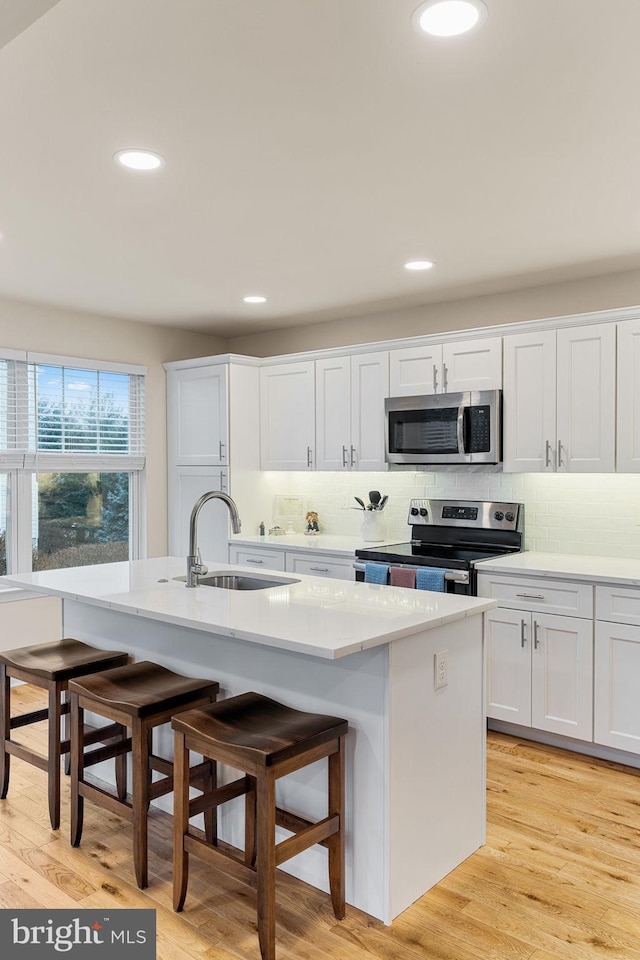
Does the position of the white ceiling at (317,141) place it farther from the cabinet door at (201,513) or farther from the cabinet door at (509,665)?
the cabinet door at (509,665)

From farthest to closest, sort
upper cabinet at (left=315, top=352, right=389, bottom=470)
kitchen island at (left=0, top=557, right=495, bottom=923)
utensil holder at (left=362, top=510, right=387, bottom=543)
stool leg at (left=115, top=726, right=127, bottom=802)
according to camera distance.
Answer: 1. utensil holder at (left=362, top=510, right=387, bottom=543)
2. upper cabinet at (left=315, top=352, right=389, bottom=470)
3. stool leg at (left=115, top=726, right=127, bottom=802)
4. kitchen island at (left=0, top=557, right=495, bottom=923)

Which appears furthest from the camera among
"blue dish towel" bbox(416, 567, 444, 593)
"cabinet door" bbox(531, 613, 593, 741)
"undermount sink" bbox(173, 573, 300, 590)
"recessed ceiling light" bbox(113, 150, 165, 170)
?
"blue dish towel" bbox(416, 567, 444, 593)

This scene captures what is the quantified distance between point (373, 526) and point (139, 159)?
116 inches

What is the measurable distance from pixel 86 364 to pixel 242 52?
3507 mm

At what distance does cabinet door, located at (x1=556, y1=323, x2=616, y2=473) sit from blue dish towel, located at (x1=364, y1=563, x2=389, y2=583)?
3.74 ft

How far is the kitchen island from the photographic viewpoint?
2.17 meters

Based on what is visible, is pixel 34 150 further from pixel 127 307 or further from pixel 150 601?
pixel 127 307

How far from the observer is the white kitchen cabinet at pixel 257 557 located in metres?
4.87

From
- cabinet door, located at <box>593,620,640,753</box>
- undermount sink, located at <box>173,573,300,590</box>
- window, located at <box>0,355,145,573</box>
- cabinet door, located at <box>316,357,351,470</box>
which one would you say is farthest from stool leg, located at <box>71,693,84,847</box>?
cabinet door, located at <box>316,357,351,470</box>

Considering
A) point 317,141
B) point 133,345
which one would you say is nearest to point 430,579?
point 317,141

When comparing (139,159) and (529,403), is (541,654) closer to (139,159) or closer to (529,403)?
(529,403)

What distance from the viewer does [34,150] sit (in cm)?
245

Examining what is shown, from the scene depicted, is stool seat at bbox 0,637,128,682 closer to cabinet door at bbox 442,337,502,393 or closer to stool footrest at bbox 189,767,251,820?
stool footrest at bbox 189,767,251,820

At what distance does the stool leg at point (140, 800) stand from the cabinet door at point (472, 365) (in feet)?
9.21
